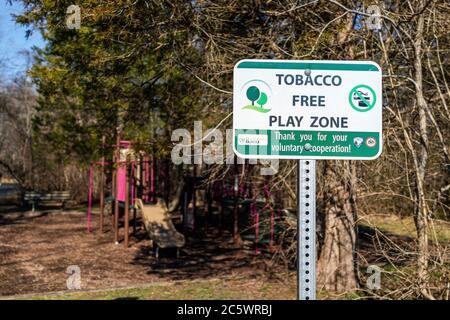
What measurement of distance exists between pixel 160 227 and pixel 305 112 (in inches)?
422

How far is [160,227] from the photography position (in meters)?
12.3

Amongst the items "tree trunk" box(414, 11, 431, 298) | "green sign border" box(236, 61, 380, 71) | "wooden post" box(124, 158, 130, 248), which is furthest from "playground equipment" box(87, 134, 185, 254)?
"green sign border" box(236, 61, 380, 71)

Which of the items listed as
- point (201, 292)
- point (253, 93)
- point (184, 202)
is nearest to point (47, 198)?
point (184, 202)

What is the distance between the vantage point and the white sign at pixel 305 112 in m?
1.90

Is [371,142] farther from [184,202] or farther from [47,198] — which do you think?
[47,198]

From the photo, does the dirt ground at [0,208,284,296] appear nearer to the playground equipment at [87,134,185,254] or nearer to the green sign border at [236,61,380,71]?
the playground equipment at [87,134,185,254]

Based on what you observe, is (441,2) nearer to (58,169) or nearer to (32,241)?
(32,241)

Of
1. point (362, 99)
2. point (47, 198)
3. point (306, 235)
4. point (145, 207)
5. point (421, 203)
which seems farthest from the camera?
point (47, 198)

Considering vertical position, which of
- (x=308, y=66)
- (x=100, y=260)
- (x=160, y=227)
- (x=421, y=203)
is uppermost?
(x=308, y=66)

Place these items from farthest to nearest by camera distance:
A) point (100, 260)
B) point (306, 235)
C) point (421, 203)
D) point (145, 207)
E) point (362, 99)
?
point (145, 207) → point (100, 260) → point (421, 203) → point (362, 99) → point (306, 235)

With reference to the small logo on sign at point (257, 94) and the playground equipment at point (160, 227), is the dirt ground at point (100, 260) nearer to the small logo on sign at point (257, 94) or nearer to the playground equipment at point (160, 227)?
the playground equipment at point (160, 227)
